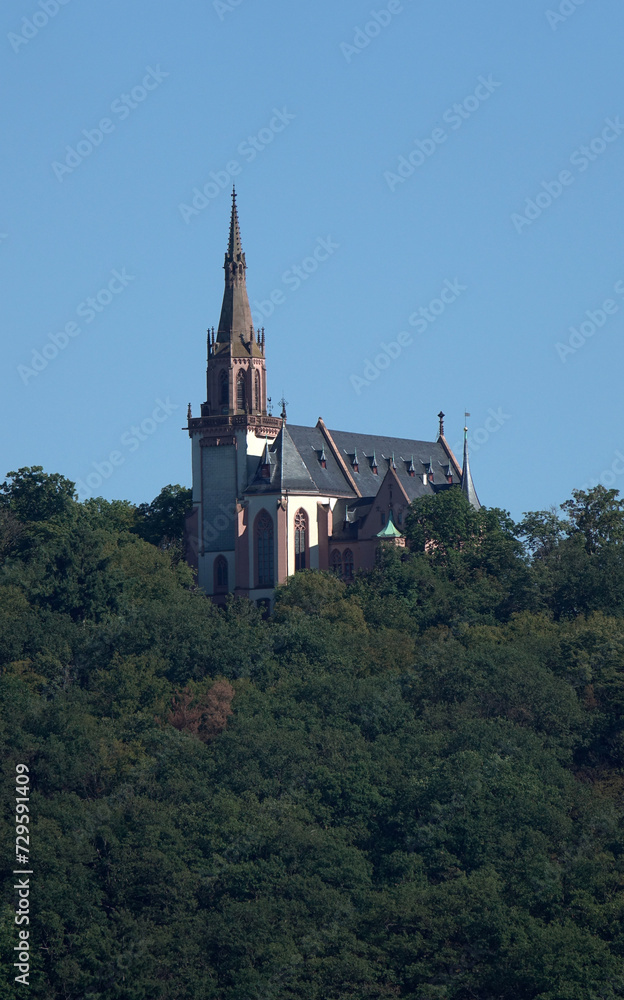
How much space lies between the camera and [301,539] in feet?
338

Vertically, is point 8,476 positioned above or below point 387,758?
above

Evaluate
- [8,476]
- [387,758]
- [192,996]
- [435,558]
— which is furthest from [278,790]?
[8,476]

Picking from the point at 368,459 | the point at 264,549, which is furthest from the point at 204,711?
the point at 368,459

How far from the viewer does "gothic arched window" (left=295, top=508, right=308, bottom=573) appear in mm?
102750

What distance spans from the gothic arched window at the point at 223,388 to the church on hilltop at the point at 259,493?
5 cm

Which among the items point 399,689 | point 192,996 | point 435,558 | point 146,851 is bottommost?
point 192,996

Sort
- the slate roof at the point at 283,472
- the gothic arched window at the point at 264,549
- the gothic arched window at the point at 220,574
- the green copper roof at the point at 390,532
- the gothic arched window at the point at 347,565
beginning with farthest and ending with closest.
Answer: the gothic arched window at the point at 347,565 → the gothic arched window at the point at 220,574 → the green copper roof at the point at 390,532 → the slate roof at the point at 283,472 → the gothic arched window at the point at 264,549

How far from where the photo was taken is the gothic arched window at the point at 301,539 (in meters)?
103

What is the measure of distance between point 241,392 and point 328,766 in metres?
30.5

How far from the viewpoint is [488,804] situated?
245ft

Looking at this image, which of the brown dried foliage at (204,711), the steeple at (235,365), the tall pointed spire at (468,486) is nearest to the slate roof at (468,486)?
the tall pointed spire at (468,486)

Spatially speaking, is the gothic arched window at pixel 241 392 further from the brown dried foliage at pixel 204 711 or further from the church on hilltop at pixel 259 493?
the brown dried foliage at pixel 204 711

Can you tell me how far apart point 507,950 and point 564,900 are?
3.64 metres

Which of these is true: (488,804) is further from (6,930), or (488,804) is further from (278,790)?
(6,930)
